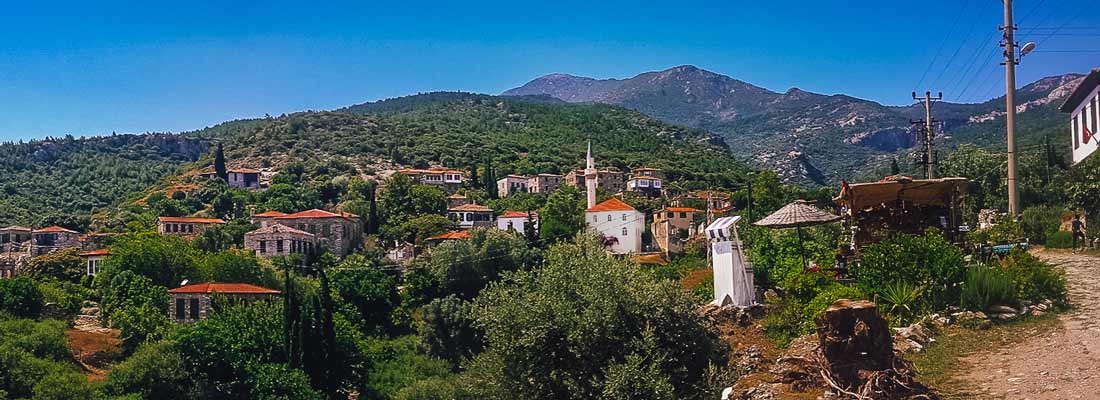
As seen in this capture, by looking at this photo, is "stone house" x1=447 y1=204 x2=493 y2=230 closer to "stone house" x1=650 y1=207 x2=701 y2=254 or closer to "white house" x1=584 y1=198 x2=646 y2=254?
"white house" x1=584 y1=198 x2=646 y2=254

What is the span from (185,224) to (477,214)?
19438 millimetres

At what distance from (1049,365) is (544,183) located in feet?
245

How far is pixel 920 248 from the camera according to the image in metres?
15.8

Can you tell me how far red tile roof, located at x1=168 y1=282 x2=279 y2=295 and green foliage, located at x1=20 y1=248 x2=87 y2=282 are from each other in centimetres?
1029

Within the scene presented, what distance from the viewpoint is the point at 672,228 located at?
5803 centimetres

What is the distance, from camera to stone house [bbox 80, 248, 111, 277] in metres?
51.5

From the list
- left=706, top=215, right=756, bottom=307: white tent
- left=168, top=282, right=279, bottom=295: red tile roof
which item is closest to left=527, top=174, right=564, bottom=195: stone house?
left=168, top=282, right=279, bottom=295: red tile roof

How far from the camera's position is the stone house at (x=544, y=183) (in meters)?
85.3

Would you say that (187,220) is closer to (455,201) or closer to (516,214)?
(455,201)

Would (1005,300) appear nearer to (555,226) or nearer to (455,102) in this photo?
(555,226)

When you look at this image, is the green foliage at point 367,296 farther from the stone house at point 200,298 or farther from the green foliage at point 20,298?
the green foliage at point 20,298

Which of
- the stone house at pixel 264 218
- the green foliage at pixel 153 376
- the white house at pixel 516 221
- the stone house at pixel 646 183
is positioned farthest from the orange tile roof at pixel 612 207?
the green foliage at pixel 153 376

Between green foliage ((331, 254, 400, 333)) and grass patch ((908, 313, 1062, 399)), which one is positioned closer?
grass patch ((908, 313, 1062, 399))

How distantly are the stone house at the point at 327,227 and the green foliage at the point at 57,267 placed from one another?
12206 mm
